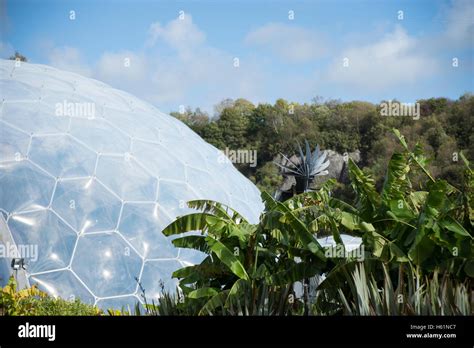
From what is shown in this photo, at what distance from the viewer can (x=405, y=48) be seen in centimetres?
3675

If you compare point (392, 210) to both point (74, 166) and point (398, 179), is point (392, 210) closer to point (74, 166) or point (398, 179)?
point (398, 179)

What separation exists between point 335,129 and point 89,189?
82.2ft

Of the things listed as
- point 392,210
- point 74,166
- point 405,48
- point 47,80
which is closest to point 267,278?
point 392,210

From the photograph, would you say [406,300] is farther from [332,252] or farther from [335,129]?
[335,129]

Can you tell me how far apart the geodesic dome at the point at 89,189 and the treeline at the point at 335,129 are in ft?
53.1

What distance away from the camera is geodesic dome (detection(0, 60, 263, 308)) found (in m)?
12.8

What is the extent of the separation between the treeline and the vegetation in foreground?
22135 millimetres
